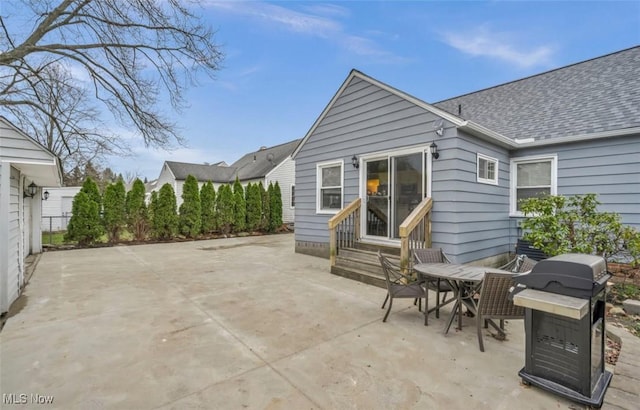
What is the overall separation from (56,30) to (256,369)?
1063 centimetres

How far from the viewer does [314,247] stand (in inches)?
321

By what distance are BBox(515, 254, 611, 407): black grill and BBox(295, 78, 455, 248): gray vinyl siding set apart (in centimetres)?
342

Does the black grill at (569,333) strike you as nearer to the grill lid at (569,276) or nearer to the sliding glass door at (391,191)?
the grill lid at (569,276)

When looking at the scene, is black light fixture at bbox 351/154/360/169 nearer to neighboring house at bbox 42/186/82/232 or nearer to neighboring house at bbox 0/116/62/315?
neighboring house at bbox 0/116/62/315

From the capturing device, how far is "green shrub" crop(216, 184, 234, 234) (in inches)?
517

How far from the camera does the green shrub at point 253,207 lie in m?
14.1

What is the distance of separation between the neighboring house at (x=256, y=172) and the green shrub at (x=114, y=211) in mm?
7318

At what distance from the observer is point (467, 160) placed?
17.5 ft

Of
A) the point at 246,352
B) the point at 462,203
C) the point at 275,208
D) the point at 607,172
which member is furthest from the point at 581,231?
the point at 275,208

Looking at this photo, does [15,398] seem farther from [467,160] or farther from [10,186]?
[467,160]

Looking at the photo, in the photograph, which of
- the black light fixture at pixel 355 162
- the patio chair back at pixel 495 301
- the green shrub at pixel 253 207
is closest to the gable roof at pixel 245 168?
the green shrub at pixel 253 207

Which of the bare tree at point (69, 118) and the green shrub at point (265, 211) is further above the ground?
the bare tree at point (69, 118)

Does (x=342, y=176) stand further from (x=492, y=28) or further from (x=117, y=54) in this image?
(x=117, y=54)

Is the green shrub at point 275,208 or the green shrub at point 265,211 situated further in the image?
the green shrub at point 275,208
